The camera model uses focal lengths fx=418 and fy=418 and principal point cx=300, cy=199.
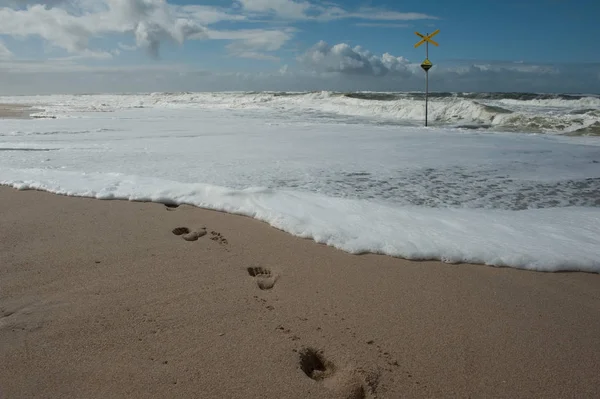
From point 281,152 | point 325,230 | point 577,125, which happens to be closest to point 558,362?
point 325,230

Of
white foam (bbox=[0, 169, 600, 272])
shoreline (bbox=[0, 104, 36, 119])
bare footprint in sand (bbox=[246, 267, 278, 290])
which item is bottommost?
bare footprint in sand (bbox=[246, 267, 278, 290])

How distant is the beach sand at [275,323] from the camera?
1.67m

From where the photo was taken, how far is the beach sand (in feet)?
5.48

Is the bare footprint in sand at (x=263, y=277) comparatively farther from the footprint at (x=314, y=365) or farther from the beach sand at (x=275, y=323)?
the footprint at (x=314, y=365)

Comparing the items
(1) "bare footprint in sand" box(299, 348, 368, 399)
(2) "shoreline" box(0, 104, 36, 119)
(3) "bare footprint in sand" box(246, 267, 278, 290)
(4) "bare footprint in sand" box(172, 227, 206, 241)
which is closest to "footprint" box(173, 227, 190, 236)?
(4) "bare footprint in sand" box(172, 227, 206, 241)

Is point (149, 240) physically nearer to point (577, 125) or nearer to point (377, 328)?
point (377, 328)

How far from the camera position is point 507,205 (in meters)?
4.20

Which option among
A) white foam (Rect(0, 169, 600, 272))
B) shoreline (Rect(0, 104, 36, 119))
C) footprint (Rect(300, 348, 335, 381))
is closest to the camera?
footprint (Rect(300, 348, 335, 381))

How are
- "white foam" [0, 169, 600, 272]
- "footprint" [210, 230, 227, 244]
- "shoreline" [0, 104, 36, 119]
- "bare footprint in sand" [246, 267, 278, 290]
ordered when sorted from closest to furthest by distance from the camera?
"bare footprint in sand" [246, 267, 278, 290]
"white foam" [0, 169, 600, 272]
"footprint" [210, 230, 227, 244]
"shoreline" [0, 104, 36, 119]

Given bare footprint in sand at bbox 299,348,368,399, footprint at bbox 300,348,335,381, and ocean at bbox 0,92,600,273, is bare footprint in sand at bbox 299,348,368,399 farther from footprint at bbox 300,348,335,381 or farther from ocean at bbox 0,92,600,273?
ocean at bbox 0,92,600,273

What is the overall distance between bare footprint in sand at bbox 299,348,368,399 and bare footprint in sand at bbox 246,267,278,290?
68 cm

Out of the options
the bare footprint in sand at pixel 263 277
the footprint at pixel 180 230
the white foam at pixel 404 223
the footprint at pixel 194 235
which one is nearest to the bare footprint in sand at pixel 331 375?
the bare footprint in sand at pixel 263 277

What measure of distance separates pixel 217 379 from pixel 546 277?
2162 mm

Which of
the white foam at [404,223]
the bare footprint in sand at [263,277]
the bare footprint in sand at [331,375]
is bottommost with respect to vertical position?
the bare footprint in sand at [331,375]
